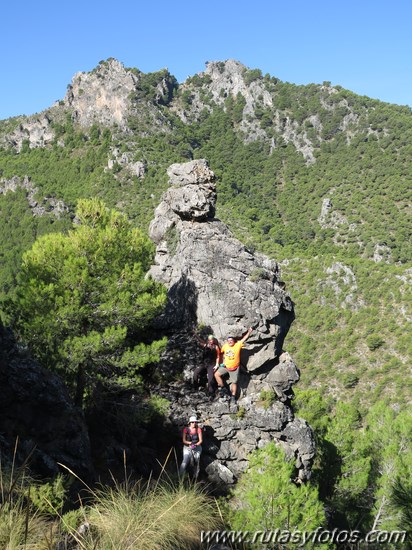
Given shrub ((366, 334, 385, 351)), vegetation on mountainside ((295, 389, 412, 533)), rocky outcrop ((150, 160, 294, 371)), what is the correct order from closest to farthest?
rocky outcrop ((150, 160, 294, 371))
vegetation on mountainside ((295, 389, 412, 533))
shrub ((366, 334, 385, 351))

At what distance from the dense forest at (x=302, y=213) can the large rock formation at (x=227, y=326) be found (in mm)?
1719

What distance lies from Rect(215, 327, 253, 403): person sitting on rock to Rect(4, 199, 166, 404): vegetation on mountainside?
170 centimetres

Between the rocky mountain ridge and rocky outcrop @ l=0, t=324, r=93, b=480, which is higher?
the rocky mountain ridge

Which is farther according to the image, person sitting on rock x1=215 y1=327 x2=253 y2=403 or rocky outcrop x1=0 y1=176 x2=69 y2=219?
rocky outcrop x1=0 y1=176 x2=69 y2=219

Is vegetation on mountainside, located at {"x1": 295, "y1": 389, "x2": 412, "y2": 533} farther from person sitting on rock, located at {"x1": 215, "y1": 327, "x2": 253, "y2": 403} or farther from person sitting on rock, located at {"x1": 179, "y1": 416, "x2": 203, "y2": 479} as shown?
person sitting on rock, located at {"x1": 179, "y1": 416, "x2": 203, "y2": 479}

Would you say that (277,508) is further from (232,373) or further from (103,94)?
(103,94)

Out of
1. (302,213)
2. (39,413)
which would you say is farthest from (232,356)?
(302,213)

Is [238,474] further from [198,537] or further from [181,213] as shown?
[181,213]

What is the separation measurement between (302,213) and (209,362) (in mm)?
84544

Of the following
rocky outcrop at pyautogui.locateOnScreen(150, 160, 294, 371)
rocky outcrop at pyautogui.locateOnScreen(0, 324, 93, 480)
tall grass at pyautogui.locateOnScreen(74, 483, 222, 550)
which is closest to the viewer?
tall grass at pyautogui.locateOnScreen(74, 483, 222, 550)

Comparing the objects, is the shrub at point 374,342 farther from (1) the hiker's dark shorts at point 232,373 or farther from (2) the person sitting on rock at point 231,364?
(1) the hiker's dark shorts at point 232,373

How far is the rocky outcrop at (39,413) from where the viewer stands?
7.25m

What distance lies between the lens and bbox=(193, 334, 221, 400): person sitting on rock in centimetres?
1130

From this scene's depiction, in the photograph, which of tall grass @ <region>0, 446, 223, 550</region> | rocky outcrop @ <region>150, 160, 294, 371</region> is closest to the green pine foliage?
tall grass @ <region>0, 446, 223, 550</region>
